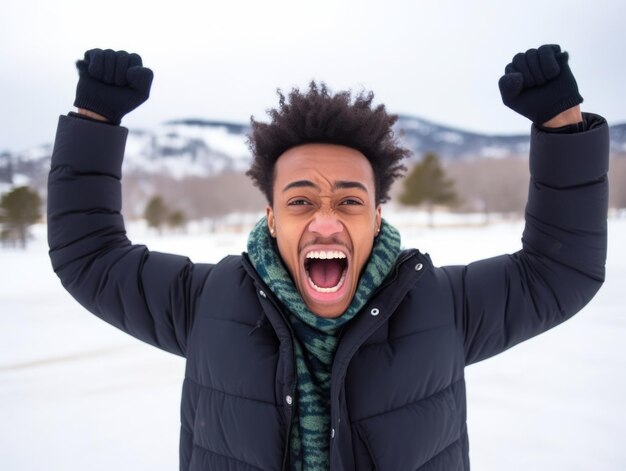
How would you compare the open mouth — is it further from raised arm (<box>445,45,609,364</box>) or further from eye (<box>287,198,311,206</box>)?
raised arm (<box>445,45,609,364</box>)

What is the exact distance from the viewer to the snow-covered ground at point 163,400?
8.55 feet

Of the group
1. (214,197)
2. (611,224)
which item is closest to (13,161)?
(214,197)

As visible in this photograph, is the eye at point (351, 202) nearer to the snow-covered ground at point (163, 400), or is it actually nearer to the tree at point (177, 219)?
the snow-covered ground at point (163, 400)

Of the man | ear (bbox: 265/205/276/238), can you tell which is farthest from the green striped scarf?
ear (bbox: 265/205/276/238)

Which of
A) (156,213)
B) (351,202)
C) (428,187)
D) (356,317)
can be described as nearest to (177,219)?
(156,213)

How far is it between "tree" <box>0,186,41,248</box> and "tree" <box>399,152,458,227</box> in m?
→ 23.8

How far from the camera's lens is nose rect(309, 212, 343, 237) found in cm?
145

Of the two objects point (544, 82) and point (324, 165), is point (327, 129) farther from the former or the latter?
point (544, 82)

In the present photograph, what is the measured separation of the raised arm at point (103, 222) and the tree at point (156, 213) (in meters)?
35.4

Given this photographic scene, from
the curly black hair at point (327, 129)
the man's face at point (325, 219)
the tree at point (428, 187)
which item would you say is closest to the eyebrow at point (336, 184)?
the man's face at point (325, 219)

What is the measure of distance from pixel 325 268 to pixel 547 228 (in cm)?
74

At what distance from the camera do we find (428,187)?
1316 inches

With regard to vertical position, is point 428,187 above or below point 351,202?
above

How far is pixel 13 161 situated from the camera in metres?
28.4
